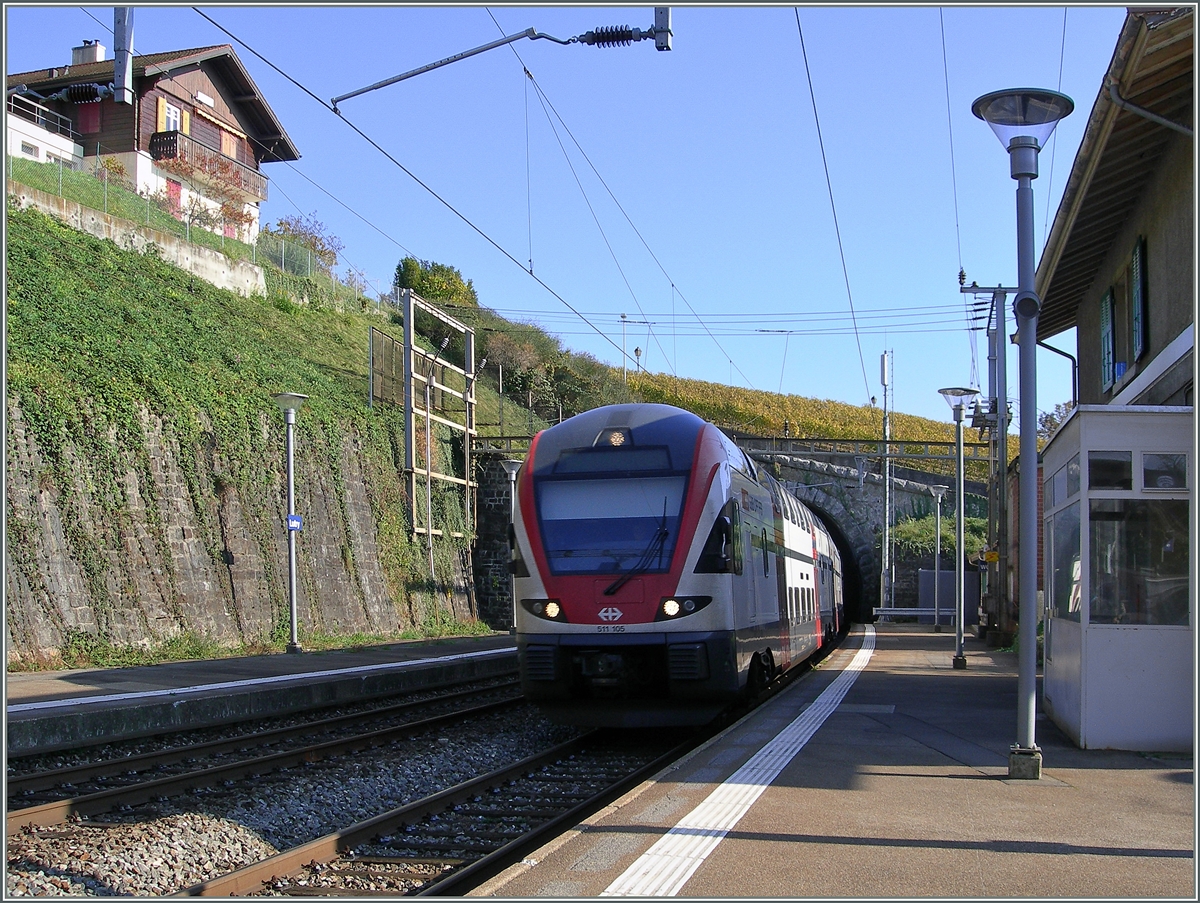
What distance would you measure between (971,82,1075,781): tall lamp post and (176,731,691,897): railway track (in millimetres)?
3066

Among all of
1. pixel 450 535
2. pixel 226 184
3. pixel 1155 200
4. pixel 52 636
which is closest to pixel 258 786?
pixel 52 636

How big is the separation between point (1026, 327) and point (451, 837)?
5559 mm

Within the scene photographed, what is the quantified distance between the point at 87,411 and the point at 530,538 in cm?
966

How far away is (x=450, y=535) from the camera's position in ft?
97.7

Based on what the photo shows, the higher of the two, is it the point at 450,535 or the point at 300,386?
the point at 300,386

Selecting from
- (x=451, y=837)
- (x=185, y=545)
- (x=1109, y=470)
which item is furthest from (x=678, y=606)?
(x=185, y=545)

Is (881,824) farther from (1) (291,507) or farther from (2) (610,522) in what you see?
(1) (291,507)

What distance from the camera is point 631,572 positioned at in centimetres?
1045

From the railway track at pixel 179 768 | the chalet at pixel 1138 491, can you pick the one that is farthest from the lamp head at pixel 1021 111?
the railway track at pixel 179 768

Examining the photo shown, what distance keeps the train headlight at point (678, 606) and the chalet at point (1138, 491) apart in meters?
3.33

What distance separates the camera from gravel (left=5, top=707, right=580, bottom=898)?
6238 mm

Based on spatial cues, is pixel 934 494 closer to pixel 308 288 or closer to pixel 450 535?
pixel 450 535

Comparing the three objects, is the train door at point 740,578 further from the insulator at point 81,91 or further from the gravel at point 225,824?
the insulator at point 81,91

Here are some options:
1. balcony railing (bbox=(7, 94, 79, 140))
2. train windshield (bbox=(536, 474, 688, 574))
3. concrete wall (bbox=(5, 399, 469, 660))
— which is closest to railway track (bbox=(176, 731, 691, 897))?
train windshield (bbox=(536, 474, 688, 574))
